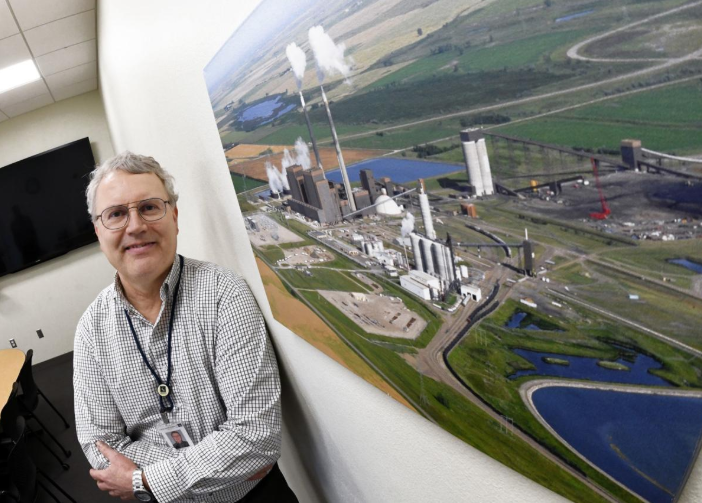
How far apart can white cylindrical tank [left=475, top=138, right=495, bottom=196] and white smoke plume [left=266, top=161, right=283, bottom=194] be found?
659 mm

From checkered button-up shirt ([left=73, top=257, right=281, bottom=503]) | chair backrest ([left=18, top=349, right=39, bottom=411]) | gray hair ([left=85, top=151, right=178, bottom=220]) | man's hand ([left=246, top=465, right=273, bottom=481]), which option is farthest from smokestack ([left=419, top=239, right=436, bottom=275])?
chair backrest ([left=18, top=349, right=39, bottom=411])

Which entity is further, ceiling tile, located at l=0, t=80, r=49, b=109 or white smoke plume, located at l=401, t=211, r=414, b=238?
ceiling tile, located at l=0, t=80, r=49, b=109

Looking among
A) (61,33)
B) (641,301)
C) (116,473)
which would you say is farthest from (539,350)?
(61,33)

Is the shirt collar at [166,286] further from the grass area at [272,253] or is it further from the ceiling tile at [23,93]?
the ceiling tile at [23,93]

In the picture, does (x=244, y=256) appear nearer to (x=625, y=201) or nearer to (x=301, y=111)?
(x=301, y=111)

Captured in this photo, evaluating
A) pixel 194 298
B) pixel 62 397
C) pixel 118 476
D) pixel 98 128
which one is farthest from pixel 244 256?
pixel 98 128

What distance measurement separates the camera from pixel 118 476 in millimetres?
1644

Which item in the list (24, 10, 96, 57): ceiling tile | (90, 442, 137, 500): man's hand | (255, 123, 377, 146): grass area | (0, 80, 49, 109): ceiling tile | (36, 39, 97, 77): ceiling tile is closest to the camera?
(255, 123, 377, 146): grass area

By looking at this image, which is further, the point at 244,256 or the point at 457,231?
the point at 244,256

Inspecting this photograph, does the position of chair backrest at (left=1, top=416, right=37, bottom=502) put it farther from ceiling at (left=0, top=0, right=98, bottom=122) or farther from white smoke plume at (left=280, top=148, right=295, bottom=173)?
ceiling at (left=0, top=0, right=98, bottom=122)

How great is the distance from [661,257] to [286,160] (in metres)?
0.79

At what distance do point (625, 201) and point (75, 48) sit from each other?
17.7ft

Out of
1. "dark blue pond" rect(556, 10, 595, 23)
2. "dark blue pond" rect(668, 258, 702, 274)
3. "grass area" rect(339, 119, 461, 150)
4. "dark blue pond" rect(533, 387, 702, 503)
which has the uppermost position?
"dark blue pond" rect(556, 10, 595, 23)

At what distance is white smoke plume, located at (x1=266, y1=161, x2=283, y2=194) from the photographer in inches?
45.9
